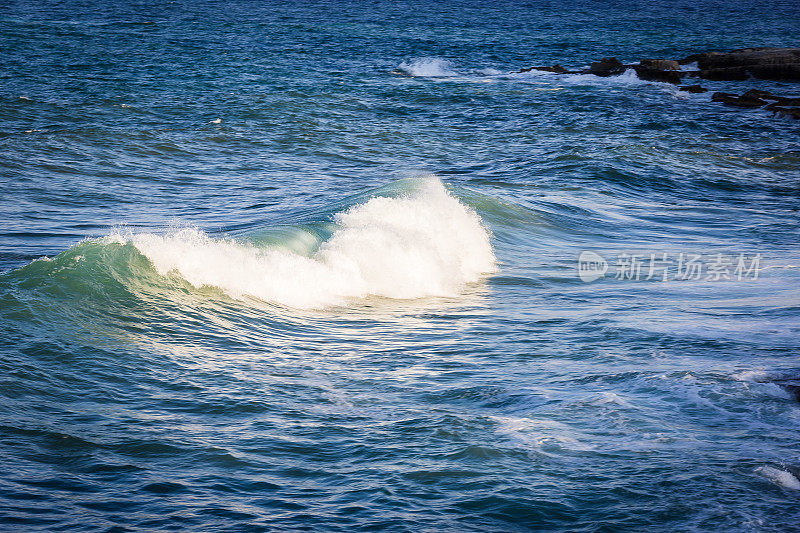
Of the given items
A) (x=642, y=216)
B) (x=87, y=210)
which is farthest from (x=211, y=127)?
(x=642, y=216)

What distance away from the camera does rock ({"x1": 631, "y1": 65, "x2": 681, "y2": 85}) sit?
29925 mm

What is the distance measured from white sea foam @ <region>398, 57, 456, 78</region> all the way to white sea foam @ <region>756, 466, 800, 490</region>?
27.5 m

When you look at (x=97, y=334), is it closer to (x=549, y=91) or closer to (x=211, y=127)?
(x=211, y=127)

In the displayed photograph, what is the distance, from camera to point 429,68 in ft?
108

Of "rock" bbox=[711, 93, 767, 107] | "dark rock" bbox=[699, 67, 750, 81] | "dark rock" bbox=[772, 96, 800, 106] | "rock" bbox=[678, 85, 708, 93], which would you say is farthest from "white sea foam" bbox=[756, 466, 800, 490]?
"dark rock" bbox=[699, 67, 750, 81]

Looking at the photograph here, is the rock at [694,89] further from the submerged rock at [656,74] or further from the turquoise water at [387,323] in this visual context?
the turquoise water at [387,323]

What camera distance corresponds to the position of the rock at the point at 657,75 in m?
29.9

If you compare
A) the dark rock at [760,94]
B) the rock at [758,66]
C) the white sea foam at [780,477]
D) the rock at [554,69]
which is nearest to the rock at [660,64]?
the rock at [758,66]

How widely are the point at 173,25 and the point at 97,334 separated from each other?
131 feet

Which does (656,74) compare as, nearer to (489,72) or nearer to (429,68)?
(489,72)

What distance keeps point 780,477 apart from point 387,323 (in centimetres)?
435

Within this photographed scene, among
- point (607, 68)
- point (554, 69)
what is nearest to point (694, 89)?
point (607, 68)

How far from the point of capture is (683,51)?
40281 mm

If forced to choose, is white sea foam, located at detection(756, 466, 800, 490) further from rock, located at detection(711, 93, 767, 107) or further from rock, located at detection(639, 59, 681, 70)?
rock, located at detection(639, 59, 681, 70)
